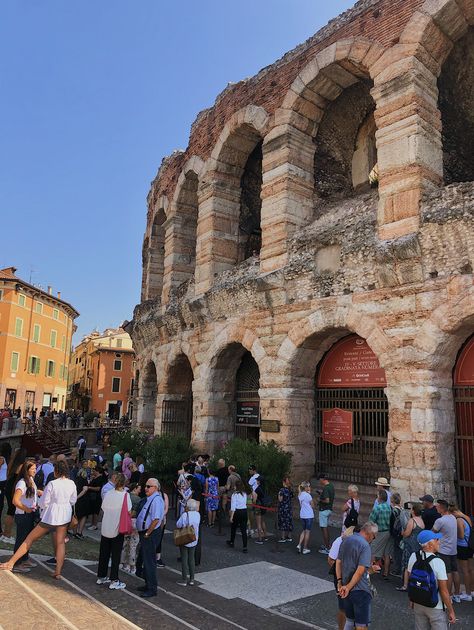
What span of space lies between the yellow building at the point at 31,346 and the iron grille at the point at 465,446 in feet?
106

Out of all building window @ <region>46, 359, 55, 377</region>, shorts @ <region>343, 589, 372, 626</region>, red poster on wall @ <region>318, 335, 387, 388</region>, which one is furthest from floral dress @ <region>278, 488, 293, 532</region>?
building window @ <region>46, 359, 55, 377</region>

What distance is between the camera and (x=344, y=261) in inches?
409

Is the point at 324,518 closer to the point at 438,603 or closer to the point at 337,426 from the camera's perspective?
the point at 337,426

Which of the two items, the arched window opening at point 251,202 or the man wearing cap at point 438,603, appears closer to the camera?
the man wearing cap at point 438,603

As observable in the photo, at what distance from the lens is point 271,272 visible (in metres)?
11.7

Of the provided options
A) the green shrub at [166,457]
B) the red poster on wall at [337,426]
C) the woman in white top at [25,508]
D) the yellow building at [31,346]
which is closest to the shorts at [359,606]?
the woman in white top at [25,508]

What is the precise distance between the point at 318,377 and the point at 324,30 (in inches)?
334

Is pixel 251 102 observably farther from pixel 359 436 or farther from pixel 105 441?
pixel 105 441

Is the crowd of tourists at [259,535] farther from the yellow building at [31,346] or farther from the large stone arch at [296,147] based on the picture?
the yellow building at [31,346]

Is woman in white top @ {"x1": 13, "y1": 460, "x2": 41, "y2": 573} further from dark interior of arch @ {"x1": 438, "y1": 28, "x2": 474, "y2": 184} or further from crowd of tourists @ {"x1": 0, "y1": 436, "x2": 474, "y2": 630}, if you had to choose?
dark interior of arch @ {"x1": 438, "y1": 28, "x2": 474, "y2": 184}

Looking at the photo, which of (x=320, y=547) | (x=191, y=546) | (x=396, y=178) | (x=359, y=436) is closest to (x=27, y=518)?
(x=191, y=546)

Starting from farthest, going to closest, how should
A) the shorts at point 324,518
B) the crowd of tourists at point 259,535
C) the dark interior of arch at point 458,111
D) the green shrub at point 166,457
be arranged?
1. the green shrub at point 166,457
2. the dark interior of arch at point 458,111
3. the shorts at point 324,518
4. the crowd of tourists at point 259,535

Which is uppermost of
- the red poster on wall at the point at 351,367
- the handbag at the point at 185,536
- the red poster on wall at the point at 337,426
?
the red poster on wall at the point at 351,367

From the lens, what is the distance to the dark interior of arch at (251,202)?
15.4 metres
